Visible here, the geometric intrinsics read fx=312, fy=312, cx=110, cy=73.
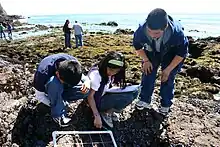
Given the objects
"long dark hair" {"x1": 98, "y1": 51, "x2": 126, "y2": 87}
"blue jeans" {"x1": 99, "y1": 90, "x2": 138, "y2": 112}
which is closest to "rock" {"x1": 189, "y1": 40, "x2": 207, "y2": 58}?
"blue jeans" {"x1": 99, "y1": 90, "x2": 138, "y2": 112}

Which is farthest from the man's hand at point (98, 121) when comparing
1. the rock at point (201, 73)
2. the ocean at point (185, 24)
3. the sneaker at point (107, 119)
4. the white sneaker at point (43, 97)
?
the rock at point (201, 73)

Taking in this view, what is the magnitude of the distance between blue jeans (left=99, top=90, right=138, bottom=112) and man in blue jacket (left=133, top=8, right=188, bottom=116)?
1.44ft

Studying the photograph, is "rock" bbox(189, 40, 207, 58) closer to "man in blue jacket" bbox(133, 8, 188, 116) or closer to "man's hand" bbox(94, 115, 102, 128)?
"man in blue jacket" bbox(133, 8, 188, 116)

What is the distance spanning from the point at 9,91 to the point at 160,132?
2396mm

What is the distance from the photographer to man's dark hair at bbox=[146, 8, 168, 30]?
11.0 feet

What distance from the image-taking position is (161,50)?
3932 mm

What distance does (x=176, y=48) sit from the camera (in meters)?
3.89

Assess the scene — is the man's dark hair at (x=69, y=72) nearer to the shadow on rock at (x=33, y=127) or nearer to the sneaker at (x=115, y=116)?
the shadow on rock at (x=33, y=127)

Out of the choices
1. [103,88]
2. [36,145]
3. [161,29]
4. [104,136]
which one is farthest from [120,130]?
[161,29]

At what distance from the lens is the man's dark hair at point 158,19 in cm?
336

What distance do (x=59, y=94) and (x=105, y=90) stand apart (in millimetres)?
639

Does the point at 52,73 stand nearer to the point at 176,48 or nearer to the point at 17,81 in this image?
the point at 176,48

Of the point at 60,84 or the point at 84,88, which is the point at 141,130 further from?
the point at 60,84

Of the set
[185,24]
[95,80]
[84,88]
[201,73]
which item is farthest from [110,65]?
[185,24]
